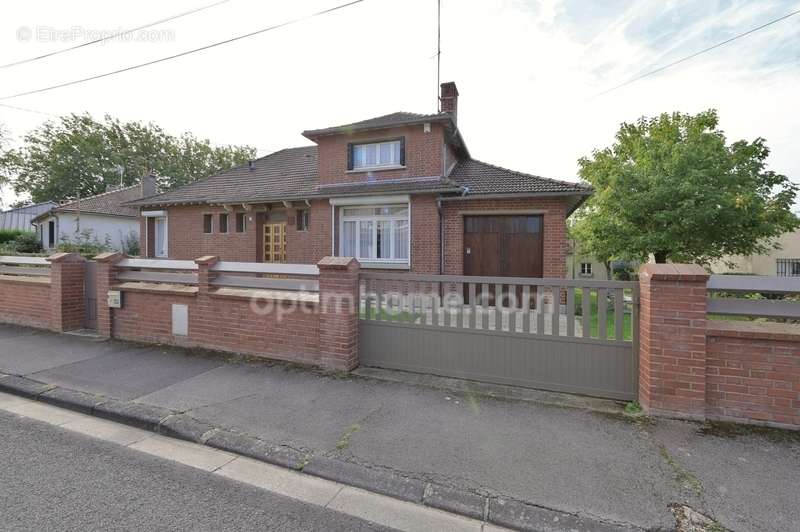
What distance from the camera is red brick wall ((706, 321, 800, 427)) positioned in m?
3.41

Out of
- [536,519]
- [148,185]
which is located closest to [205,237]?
[148,185]

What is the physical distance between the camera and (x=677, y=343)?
361 cm

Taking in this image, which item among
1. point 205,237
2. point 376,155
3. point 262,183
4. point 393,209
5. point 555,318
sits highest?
point 376,155

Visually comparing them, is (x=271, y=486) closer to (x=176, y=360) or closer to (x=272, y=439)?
(x=272, y=439)

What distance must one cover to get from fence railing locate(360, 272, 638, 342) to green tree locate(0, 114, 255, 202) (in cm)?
3474

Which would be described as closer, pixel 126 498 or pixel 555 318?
pixel 126 498

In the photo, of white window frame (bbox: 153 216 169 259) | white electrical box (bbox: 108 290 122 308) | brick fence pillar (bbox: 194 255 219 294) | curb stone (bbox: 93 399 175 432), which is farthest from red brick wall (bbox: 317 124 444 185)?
curb stone (bbox: 93 399 175 432)

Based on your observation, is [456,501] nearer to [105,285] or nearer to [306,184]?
[105,285]

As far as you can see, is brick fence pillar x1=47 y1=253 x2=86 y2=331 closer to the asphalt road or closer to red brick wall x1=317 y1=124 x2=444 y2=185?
the asphalt road

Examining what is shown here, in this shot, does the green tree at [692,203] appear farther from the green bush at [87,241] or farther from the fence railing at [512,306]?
the green bush at [87,241]

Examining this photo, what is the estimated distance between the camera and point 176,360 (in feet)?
18.0

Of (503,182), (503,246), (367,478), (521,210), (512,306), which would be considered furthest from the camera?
(503,182)

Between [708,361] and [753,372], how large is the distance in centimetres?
37

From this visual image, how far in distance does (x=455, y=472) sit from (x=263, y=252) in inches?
496
